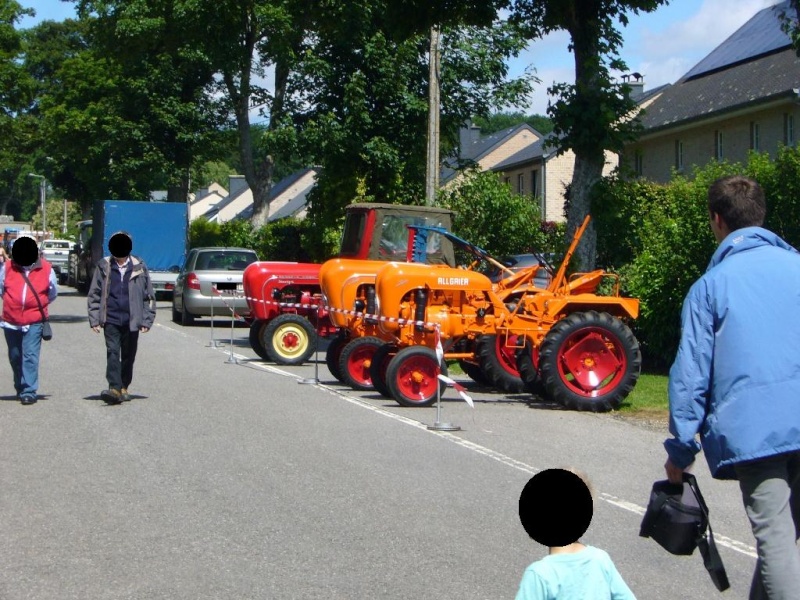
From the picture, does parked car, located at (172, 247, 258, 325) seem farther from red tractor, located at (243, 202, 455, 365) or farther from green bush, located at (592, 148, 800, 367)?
green bush, located at (592, 148, 800, 367)

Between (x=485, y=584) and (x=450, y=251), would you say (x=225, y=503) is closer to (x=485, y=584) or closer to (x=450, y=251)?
(x=485, y=584)

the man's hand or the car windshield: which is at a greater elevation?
the car windshield

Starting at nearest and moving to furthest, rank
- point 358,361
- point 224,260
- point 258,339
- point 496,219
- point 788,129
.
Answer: point 358,361
point 258,339
point 496,219
point 224,260
point 788,129

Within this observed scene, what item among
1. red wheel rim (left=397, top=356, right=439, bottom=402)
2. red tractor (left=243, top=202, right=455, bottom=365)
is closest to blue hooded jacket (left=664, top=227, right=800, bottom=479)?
red wheel rim (left=397, top=356, right=439, bottom=402)

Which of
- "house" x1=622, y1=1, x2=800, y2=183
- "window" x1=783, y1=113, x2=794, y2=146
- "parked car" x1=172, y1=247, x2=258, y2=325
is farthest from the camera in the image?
"house" x1=622, y1=1, x2=800, y2=183

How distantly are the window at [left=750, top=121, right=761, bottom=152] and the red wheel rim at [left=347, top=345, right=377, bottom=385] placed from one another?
24080 mm

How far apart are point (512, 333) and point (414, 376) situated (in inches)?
59.4

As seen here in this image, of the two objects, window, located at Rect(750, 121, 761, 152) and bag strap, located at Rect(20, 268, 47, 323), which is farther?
window, located at Rect(750, 121, 761, 152)

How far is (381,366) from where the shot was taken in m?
15.2

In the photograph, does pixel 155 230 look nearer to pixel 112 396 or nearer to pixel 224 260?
pixel 224 260

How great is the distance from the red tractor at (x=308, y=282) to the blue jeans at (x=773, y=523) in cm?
1253

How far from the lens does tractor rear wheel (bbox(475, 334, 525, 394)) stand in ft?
52.0

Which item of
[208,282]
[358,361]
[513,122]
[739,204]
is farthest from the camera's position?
[513,122]

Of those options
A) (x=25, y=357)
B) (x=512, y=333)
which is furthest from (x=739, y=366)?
(x=25, y=357)
